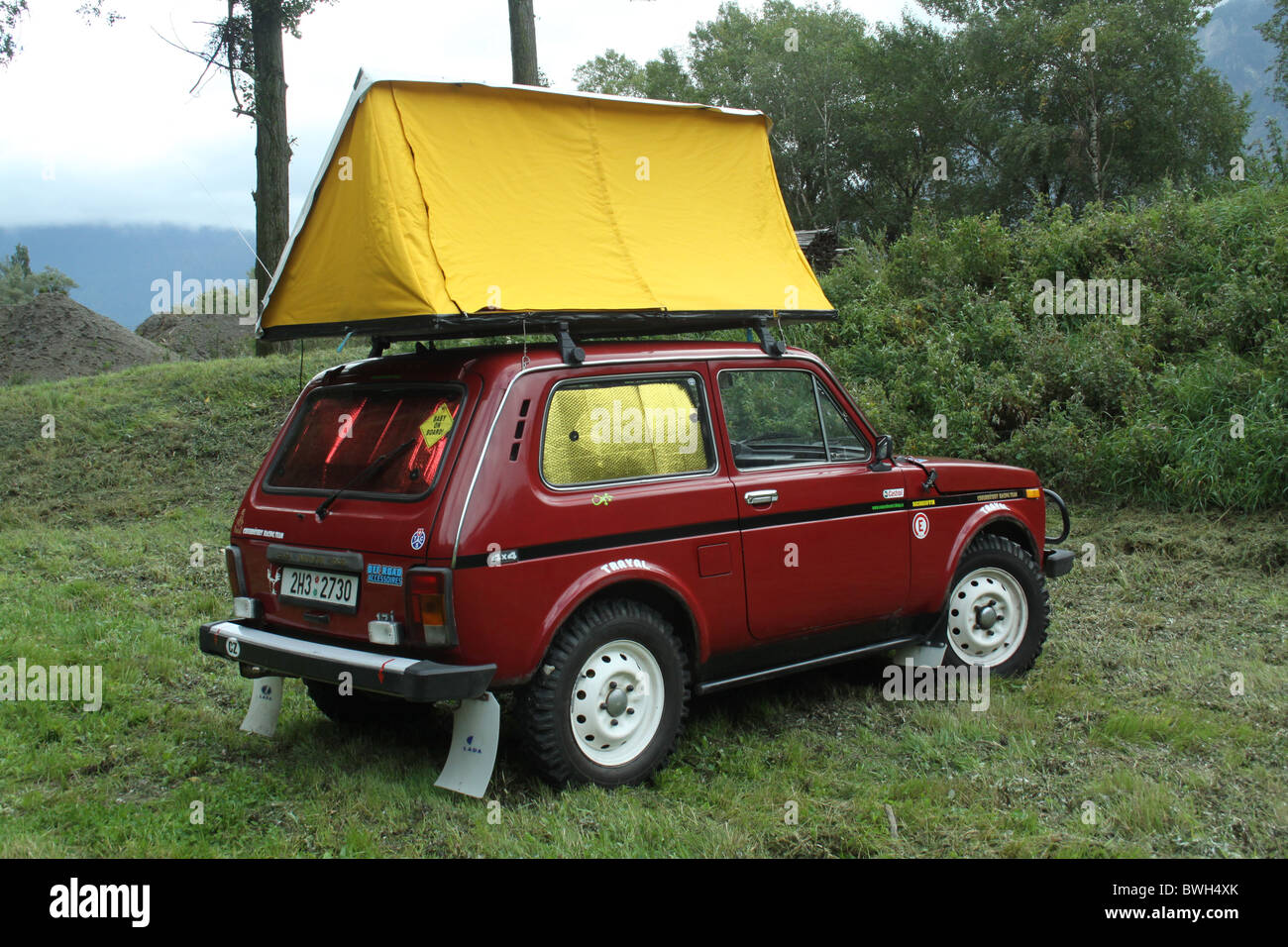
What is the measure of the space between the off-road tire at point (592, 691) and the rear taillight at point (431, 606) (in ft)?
1.45

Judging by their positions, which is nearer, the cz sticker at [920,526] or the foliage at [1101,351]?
the cz sticker at [920,526]

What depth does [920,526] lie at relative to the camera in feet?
18.2

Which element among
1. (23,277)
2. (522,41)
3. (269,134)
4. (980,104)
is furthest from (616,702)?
(23,277)

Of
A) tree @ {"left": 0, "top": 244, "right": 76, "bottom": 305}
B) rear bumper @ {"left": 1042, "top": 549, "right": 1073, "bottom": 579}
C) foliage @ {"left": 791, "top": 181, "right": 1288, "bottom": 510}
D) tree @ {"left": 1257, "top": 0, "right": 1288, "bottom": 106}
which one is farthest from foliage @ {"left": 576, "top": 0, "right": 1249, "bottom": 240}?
tree @ {"left": 0, "top": 244, "right": 76, "bottom": 305}

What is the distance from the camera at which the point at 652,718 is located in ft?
15.1

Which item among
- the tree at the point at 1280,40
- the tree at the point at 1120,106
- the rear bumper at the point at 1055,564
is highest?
the tree at the point at 1280,40

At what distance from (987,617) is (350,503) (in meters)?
3.40

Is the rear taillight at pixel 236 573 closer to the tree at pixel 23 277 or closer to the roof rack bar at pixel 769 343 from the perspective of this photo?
the roof rack bar at pixel 769 343

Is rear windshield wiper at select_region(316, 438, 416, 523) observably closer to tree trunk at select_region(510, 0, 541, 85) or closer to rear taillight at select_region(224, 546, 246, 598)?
rear taillight at select_region(224, 546, 246, 598)

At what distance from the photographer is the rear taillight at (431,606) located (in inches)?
157

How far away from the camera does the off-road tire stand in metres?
4.25

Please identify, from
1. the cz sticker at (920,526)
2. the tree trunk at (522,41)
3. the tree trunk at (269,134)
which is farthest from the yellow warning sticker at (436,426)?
the tree trunk at (269,134)

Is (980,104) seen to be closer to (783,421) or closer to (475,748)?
(783,421)
